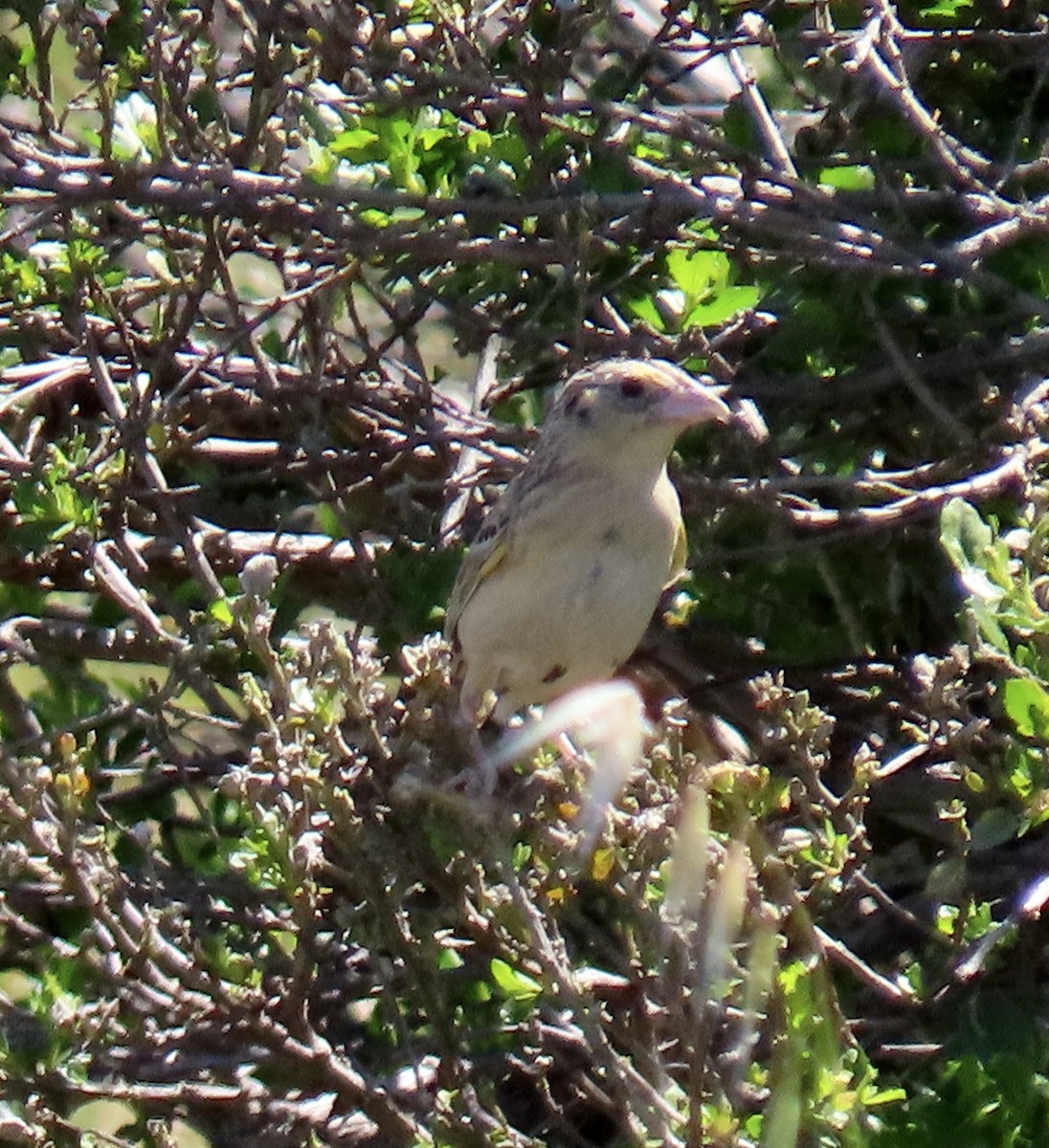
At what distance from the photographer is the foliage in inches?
122

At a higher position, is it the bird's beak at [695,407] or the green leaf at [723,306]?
the green leaf at [723,306]

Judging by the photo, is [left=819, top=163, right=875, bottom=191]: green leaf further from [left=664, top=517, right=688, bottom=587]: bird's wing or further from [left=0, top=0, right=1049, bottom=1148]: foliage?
[left=664, top=517, right=688, bottom=587]: bird's wing

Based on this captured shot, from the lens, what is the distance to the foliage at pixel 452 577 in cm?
311

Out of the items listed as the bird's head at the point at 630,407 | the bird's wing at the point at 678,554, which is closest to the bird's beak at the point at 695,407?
the bird's head at the point at 630,407

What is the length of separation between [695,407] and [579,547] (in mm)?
444

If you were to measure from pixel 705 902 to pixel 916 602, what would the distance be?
1.56m

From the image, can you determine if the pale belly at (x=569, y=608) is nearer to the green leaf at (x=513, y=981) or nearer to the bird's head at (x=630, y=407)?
the bird's head at (x=630, y=407)

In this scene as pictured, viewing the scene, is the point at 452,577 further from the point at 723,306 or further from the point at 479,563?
the point at 723,306

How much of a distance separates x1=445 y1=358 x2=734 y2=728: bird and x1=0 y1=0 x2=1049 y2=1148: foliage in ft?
0.30

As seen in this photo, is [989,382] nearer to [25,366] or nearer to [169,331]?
[169,331]

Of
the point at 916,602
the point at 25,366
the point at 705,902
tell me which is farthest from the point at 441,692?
the point at 25,366

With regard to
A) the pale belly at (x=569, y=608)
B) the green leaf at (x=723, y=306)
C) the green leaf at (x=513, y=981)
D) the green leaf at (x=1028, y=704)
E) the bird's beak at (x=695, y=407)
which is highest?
the green leaf at (x=723, y=306)

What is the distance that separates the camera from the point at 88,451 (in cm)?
439

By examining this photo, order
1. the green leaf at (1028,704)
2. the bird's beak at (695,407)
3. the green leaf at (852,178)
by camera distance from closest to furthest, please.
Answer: the green leaf at (1028,704) → the bird's beak at (695,407) → the green leaf at (852,178)
